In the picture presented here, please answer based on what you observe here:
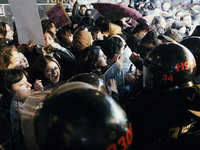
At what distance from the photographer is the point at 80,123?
1.13 meters

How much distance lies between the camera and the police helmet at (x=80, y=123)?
113 centimetres

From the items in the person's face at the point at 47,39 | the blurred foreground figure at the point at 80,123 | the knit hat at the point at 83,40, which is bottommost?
the knit hat at the point at 83,40

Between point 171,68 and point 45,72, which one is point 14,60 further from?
point 171,68

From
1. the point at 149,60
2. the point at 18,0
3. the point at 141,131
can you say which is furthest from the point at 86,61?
the point at 141,131

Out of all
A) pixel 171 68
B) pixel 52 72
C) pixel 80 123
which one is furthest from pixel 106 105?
pixel 52 72

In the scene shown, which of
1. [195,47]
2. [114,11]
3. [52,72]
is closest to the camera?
[52,72]

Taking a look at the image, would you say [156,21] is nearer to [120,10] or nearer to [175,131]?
[120,10]

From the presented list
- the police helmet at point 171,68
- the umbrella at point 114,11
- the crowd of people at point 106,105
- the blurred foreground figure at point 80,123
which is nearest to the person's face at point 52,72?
the crowd of people at point 106,105

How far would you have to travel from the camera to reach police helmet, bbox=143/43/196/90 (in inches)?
86.3

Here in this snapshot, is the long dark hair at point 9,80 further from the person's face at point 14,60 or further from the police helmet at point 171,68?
the police helmet at point 171,68

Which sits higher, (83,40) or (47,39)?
(47,39)

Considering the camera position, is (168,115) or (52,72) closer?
(168,115)

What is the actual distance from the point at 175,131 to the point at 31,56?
2.75 m

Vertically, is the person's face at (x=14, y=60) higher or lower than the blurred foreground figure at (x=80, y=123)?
lower
